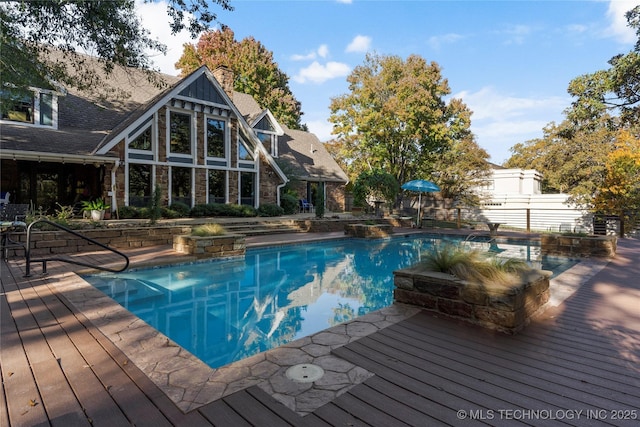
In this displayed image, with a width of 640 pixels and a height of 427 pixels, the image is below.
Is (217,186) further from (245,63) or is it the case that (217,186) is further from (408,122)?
(245,63)

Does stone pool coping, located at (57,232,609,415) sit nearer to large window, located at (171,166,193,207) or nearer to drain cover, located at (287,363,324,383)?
drain cover, located at (287,363,324,383)

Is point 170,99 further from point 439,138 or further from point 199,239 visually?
point 439,138

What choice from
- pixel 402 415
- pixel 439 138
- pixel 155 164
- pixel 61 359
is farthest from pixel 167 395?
pixel 439 138

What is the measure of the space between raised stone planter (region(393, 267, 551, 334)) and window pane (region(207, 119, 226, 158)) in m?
14.2

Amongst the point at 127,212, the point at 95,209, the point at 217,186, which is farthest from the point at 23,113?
the point at 217,186

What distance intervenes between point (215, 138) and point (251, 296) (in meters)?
12.4

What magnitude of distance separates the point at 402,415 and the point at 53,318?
3828 millimetres

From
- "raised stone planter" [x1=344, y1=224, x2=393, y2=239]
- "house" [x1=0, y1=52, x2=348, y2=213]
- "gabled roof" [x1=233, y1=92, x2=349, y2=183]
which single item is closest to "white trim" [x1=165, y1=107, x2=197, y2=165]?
"house" [x1=0, y1=52, x2=348, y2=213]

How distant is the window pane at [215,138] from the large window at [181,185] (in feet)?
4.96

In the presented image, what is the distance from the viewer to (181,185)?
1556cm

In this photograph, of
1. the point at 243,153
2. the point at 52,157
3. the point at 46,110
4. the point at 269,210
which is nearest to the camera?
the point at 52,157

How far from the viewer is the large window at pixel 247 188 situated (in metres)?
17.6

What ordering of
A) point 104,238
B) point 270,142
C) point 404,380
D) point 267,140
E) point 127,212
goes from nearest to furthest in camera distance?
point 404,380 < point 104,238 < point 127,212 < point 267,140 < point 270,142

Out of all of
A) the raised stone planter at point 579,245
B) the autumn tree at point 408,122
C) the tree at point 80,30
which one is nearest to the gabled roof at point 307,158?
the autumn tree at point 408,122
